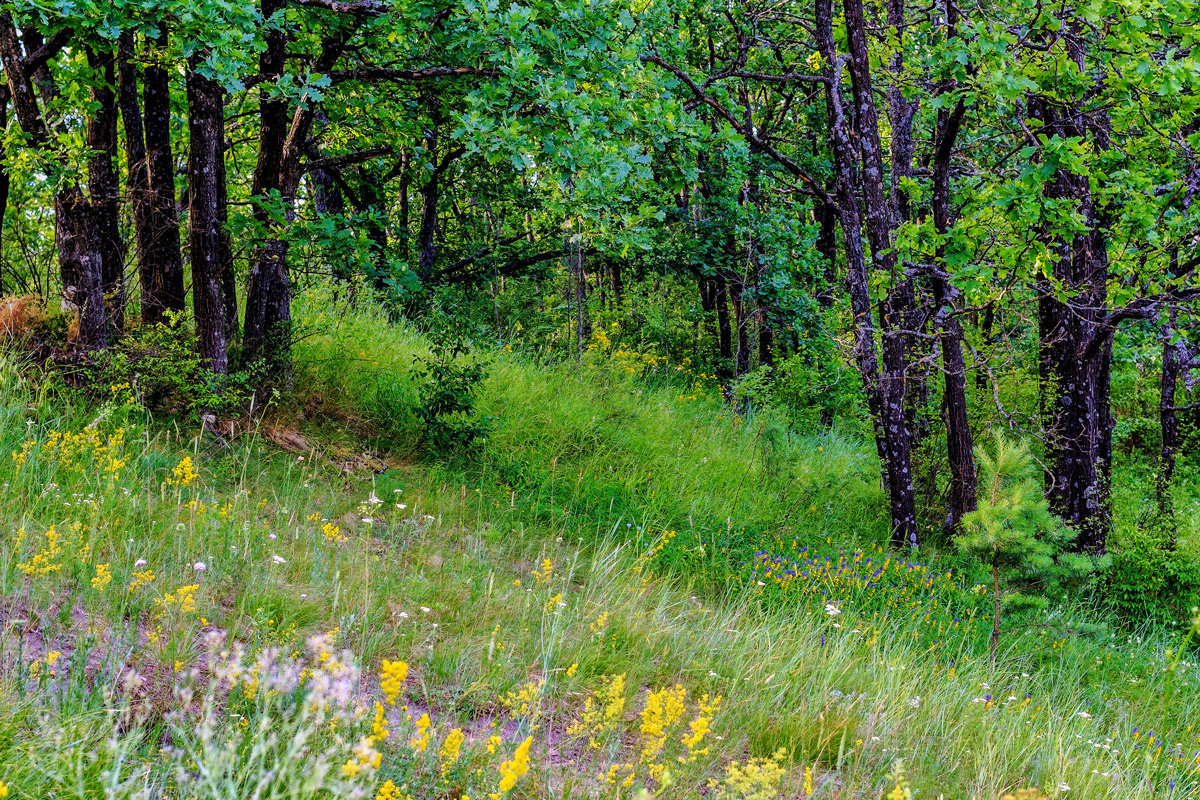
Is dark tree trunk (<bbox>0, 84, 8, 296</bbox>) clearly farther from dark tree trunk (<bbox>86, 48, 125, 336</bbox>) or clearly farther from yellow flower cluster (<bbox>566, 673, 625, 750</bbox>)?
yellow flower cluster (<bbox>566, 673, 625, 750</bbox>)

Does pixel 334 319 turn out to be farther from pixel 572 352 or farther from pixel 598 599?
pixel 598 599

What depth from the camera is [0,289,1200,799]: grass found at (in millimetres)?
2371

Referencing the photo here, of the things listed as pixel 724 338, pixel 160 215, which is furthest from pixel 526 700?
pixel 724 338

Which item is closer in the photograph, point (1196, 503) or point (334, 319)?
point (334, 319)

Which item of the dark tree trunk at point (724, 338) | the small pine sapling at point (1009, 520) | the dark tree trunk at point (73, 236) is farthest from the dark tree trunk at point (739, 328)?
the dark tree trunk at point (73, 236)

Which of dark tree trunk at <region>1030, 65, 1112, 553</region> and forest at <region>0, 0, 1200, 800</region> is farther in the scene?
dark tree trunk at <region>1030, 65, 1112, 553</region>

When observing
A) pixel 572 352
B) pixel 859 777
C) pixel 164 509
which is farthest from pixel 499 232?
pixel 859 777

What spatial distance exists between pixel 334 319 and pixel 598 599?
4.83 metres

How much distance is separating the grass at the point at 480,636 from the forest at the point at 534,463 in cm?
3

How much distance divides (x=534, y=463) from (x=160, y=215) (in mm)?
3546

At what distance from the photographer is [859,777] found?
3.14m

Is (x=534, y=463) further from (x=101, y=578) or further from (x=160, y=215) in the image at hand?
(x=101, y=578)

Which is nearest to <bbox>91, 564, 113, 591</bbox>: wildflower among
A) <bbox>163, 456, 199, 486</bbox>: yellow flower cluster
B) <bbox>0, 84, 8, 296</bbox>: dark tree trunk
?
<bbox>163, 456, 199, 486</bbox>: yellow flower cluster

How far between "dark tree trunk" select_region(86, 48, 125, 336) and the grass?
1.11m
